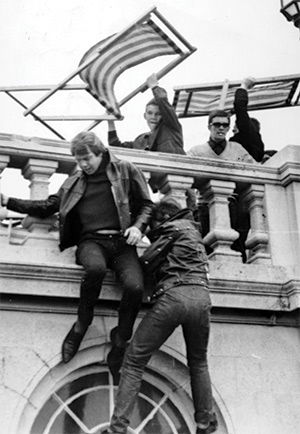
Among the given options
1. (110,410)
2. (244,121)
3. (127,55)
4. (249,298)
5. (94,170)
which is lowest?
(110,410)

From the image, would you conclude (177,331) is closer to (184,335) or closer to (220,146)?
(184,335)

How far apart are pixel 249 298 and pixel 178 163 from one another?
1593mm

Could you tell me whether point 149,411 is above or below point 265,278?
below

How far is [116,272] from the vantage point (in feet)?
30.3

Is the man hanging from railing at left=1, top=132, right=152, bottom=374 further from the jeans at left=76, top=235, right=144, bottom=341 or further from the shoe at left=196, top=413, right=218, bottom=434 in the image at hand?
the shoe at left=196, top=413, right=218, bottom=434

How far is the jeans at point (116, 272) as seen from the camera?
8914mm

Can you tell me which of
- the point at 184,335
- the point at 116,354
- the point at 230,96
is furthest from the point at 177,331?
the point at 230,96

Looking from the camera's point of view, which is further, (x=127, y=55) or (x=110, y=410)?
(x=127, y=55)

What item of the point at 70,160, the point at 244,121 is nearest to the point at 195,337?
the point at 70,160

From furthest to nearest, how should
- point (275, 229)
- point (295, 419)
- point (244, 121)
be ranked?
point (244, 121), point (275, 229), point (295, 419)

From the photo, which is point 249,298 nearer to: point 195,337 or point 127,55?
point 195,337

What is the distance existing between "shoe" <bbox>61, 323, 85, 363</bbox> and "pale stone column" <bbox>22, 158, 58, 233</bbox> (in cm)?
113

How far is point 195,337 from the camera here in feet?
29.8

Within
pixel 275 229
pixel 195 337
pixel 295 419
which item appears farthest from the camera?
pixel 275 229
